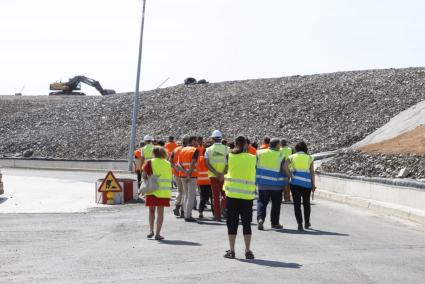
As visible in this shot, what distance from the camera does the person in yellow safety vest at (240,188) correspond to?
13.0m

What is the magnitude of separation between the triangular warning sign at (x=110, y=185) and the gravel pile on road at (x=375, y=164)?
350 inches

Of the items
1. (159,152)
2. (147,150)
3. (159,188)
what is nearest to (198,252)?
(159,188)

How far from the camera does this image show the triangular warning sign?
23.7 m

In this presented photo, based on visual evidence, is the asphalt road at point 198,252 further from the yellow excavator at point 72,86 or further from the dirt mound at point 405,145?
the yellow excavator at point 72,86

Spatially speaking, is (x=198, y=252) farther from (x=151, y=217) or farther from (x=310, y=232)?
(x=310, y=232)

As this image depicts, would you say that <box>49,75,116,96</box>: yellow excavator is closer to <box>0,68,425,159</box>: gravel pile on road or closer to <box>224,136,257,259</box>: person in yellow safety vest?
<box>0,68,425,159</box>: gravel pile on road

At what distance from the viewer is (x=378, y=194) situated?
23.0 metres

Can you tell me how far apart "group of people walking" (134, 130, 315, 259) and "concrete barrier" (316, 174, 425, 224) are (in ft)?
10.3

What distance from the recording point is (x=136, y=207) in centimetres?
2259

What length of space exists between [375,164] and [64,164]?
2381 centimetres

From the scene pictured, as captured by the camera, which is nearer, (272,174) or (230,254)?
(230,254)

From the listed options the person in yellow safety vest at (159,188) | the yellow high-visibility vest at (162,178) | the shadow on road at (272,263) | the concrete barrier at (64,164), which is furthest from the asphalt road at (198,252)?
the concrete barrier at (64,164)

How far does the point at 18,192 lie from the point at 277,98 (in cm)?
3426

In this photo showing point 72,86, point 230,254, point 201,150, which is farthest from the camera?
point 72,86
